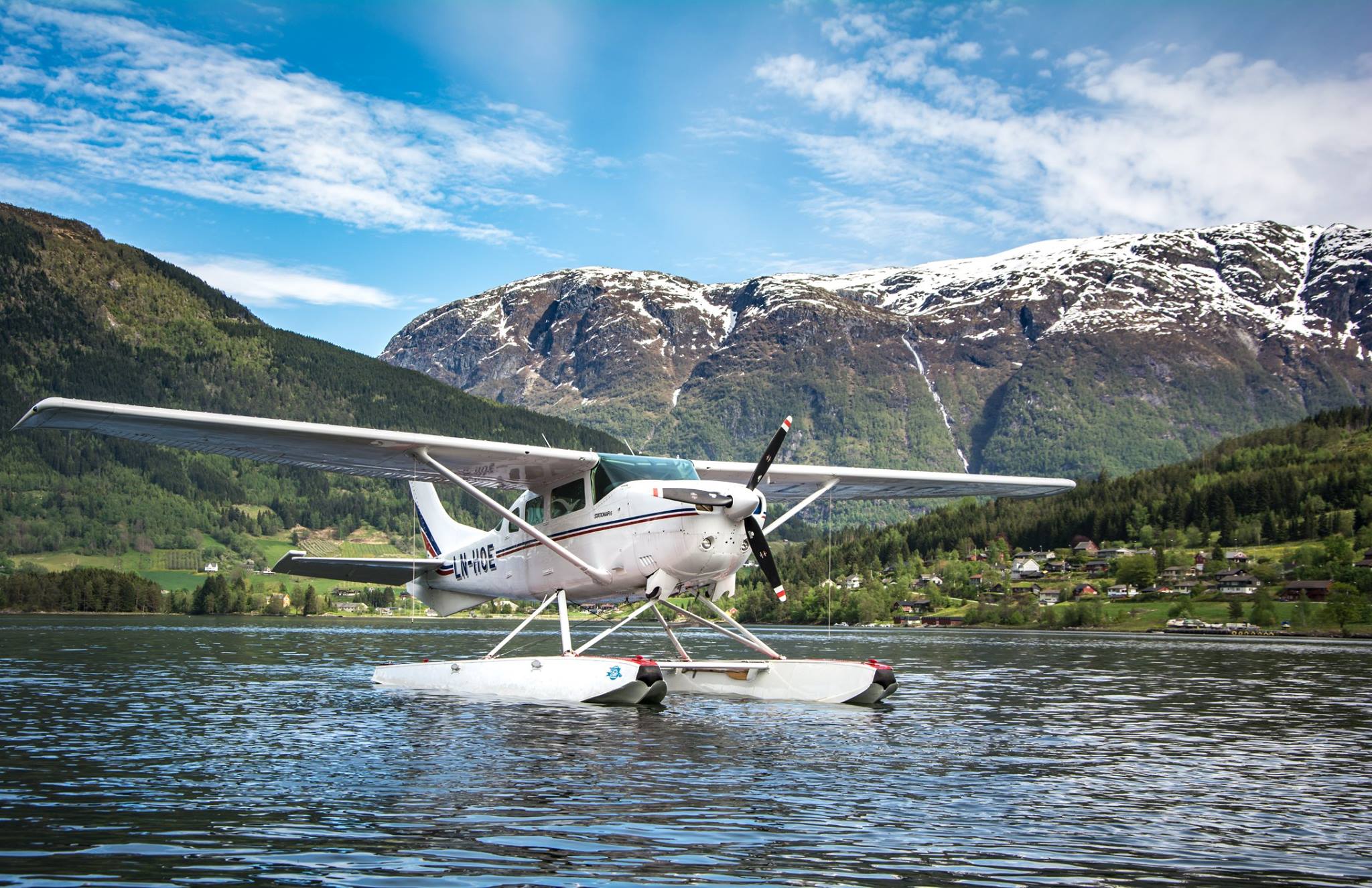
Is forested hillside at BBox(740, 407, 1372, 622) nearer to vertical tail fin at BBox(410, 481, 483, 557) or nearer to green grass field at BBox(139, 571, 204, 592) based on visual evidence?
green grass field at BBox(139, 571, 204, 592)

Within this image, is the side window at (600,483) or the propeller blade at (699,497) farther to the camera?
the side window at (600,483)

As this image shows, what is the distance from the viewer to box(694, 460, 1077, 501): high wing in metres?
22.7

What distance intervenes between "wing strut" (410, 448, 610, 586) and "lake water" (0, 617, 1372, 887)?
2205mm

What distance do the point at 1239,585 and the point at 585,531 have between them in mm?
99599

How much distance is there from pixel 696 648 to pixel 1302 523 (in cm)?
9110

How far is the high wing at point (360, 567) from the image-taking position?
24391 millimetres

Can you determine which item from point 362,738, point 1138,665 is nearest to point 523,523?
point 362,738

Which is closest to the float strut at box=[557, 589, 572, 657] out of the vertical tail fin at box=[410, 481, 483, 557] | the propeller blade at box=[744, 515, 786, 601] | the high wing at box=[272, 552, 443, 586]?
the propeller blade at box=[744, 515, 786, 601]

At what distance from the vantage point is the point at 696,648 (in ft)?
174

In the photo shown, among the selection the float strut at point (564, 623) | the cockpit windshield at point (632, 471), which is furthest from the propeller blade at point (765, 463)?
the float strut at point (564, 623)

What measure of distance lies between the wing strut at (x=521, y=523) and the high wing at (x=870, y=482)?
3.23 meters

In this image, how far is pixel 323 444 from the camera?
61.8 ft

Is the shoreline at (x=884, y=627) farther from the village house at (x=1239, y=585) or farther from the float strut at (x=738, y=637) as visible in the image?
the float strut at (x=738, y=637)

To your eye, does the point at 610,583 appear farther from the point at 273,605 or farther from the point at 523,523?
the point at 273,605
